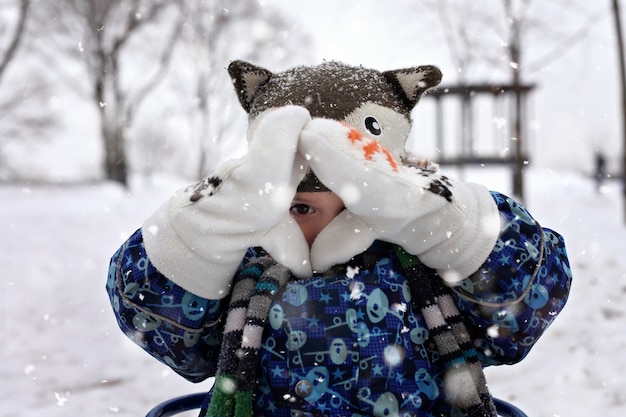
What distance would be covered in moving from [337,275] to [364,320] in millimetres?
160

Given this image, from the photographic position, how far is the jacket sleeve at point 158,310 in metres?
1.78

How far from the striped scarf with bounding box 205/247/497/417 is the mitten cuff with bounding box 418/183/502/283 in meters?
0.11

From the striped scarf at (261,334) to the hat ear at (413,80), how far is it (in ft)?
1.71

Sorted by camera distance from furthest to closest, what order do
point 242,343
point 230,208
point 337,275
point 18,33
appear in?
point 18,33 < point 337,275 < point 242,343 < point 230,208

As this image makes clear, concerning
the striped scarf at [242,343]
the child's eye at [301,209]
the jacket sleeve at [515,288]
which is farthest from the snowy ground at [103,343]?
the child's eye at [301,209]

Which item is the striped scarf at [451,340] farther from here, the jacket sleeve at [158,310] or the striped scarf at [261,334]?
the jacket sleeve at [158,310]

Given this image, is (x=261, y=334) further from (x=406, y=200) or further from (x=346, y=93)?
(x=346, y=93)

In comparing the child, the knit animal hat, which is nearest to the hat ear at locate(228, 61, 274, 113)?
the knit animal hat

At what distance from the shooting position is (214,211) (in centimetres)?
163

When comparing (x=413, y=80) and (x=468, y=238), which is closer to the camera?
(x=468, y=238)

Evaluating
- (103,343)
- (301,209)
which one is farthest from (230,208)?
(103,343)

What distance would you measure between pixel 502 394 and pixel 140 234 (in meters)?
2.67

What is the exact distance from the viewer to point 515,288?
1.73 metres

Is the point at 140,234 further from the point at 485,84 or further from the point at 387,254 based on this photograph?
the point at 485,84
